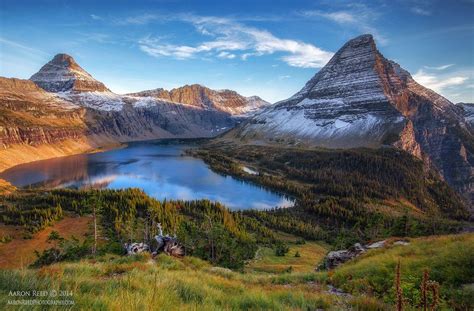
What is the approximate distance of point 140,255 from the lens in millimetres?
20266

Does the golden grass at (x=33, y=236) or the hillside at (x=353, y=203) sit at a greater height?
the golden grass at (x=33, y=236)

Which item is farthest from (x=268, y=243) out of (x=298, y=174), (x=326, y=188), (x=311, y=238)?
(x=298, y=174)

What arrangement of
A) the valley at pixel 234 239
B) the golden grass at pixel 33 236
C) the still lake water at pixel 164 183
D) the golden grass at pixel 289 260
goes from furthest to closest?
the still lake water at pixel 164 183 → the golden grass at pixel 33 236 → the golden grass at pixel 289 260 → the valley at pixel 234 239

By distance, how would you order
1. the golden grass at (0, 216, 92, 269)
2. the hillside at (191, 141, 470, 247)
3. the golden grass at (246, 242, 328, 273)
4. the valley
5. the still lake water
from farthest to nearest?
the still lake water, the hillside at (191, 141, 470, 247), the golden grass at (0, 216, 92, 269), the golden grass at (246, 242, 328, 273), the valley

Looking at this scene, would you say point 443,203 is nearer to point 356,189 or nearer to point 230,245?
point 356,189

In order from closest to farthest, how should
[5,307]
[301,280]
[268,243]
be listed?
[5,307]
[301,280]
[268,243]

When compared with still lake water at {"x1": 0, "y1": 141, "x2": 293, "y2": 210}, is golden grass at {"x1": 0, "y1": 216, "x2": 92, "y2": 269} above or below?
above

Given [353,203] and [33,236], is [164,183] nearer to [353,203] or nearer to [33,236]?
[353,203]

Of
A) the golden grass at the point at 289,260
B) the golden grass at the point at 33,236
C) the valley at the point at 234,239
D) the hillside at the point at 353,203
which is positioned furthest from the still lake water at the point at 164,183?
the golden grass at the point at 33,236

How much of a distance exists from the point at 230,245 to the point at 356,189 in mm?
131556

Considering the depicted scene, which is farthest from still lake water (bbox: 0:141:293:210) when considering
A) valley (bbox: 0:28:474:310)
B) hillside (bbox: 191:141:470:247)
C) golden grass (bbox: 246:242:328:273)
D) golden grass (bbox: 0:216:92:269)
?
golden grass (bbox: 0:216:92:269)

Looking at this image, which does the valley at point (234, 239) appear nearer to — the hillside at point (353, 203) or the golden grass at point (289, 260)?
the golden grass at point (289, 260)

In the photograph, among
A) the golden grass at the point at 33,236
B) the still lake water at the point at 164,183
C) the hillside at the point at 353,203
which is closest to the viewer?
the golden grass at the point at 33,236

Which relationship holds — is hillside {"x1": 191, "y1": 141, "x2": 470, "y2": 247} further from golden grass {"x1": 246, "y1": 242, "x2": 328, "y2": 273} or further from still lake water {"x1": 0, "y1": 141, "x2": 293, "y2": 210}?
golden grass {"x1": 246, "y1": 242, "x2": 328, "y2": 273}
